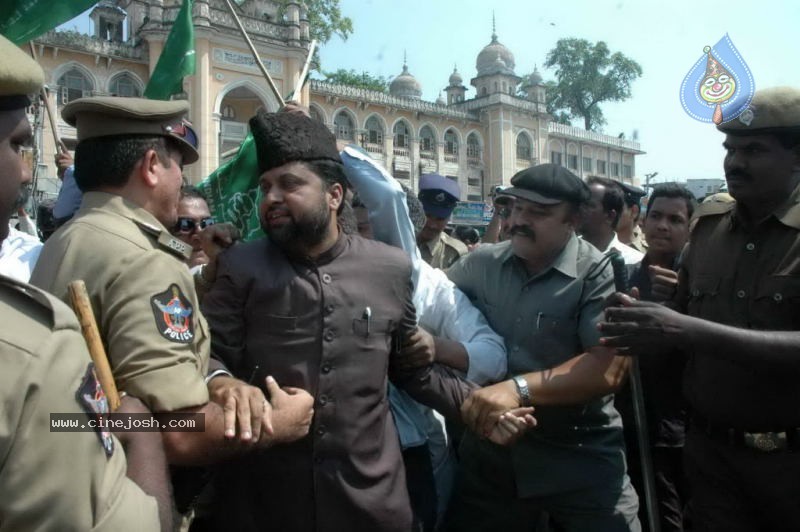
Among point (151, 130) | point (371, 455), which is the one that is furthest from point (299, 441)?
point (151, 130)

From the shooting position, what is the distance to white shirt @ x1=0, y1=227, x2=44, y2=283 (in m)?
3.33

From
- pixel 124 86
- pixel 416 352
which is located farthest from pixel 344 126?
pixel 416 352

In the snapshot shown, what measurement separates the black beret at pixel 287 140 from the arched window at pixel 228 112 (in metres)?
29.9

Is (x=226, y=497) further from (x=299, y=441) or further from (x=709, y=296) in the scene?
(x=709, y=296)

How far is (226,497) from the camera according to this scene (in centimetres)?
217

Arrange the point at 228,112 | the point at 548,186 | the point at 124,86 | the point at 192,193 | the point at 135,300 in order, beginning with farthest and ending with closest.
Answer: the point at 228,112
the point at 124,86
the point at 192,193
the point at 548,186
the point at 135,300

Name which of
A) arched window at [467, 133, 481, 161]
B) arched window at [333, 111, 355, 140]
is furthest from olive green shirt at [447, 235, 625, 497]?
arched window at [467, 133, 481, 161]

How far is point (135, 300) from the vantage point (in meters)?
1.60

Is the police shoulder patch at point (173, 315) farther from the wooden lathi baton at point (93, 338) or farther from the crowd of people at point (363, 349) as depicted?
the wooden lathi baton at point (93, 338)

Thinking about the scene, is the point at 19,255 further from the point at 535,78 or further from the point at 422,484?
the point at 535,78

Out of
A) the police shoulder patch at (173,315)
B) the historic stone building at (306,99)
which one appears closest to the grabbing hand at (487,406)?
the police shoulder patch at (173,315)

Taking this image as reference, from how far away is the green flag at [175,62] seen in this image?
4.96m

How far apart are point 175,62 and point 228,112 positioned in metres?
27.5

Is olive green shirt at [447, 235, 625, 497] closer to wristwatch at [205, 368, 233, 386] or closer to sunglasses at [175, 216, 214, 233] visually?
wristwatch at [205, 368, 233, 386]
